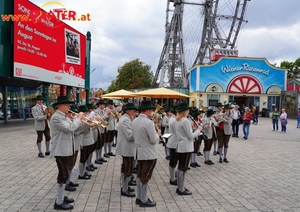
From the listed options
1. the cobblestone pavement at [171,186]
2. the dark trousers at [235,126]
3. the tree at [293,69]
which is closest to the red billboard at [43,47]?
the cobblestone pavement at [171,186]

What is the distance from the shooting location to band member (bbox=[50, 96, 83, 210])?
482 cm

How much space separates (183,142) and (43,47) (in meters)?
15.3

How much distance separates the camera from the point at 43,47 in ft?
59.6

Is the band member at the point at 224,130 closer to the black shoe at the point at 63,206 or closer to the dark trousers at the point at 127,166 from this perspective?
the dark trousers at the point at 127,166

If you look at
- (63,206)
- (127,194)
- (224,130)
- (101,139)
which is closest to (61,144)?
(63,206)

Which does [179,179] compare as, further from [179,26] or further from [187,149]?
[179,26]

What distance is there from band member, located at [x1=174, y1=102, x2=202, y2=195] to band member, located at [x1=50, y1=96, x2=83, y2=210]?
2.12m

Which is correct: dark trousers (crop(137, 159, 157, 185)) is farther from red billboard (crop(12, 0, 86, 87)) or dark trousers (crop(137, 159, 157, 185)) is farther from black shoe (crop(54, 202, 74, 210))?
red billboard (crop(12, 0, 86, 87))

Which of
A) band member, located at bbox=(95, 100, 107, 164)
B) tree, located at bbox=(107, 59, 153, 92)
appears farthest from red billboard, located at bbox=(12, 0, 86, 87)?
tree, located at bbox=(107, 59, 153, 92)

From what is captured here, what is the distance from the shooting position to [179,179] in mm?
5891

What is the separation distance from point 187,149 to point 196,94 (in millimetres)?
28884

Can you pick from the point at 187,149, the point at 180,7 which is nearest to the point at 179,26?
the point at 180,7

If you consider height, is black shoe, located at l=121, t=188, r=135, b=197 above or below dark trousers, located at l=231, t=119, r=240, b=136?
below

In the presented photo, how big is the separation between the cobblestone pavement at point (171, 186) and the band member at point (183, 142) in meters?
0.39
